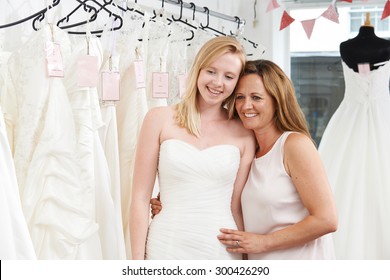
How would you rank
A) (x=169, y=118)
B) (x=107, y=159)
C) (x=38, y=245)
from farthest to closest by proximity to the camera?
(x=107, y=159), (x=169, y=118), (x=38, y=245)

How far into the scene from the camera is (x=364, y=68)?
259 cm

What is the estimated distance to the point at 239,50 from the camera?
1744 millimetres

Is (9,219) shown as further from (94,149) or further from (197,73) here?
(197,73)

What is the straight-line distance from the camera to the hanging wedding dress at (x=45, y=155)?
163cm

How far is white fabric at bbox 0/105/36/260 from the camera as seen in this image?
114cm

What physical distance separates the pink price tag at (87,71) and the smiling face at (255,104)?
1.44ft

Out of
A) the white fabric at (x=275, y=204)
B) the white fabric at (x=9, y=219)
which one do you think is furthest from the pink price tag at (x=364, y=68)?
the white fabric at (x=9, y=219)

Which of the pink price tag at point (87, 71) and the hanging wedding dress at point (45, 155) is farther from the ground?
the pink price tag at point (87, 71)

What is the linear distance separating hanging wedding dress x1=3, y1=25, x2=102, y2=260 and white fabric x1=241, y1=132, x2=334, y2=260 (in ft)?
1.59

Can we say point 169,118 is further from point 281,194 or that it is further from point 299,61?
point 299,61

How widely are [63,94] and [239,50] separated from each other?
0.54m

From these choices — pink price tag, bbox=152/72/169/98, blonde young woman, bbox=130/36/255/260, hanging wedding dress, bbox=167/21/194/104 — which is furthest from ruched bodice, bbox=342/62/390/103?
blonde young woman, bbox=130/36/255/260

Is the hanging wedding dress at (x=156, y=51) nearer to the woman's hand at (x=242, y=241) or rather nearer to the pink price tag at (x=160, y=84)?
the pink price tag at (x=160, y=84)
